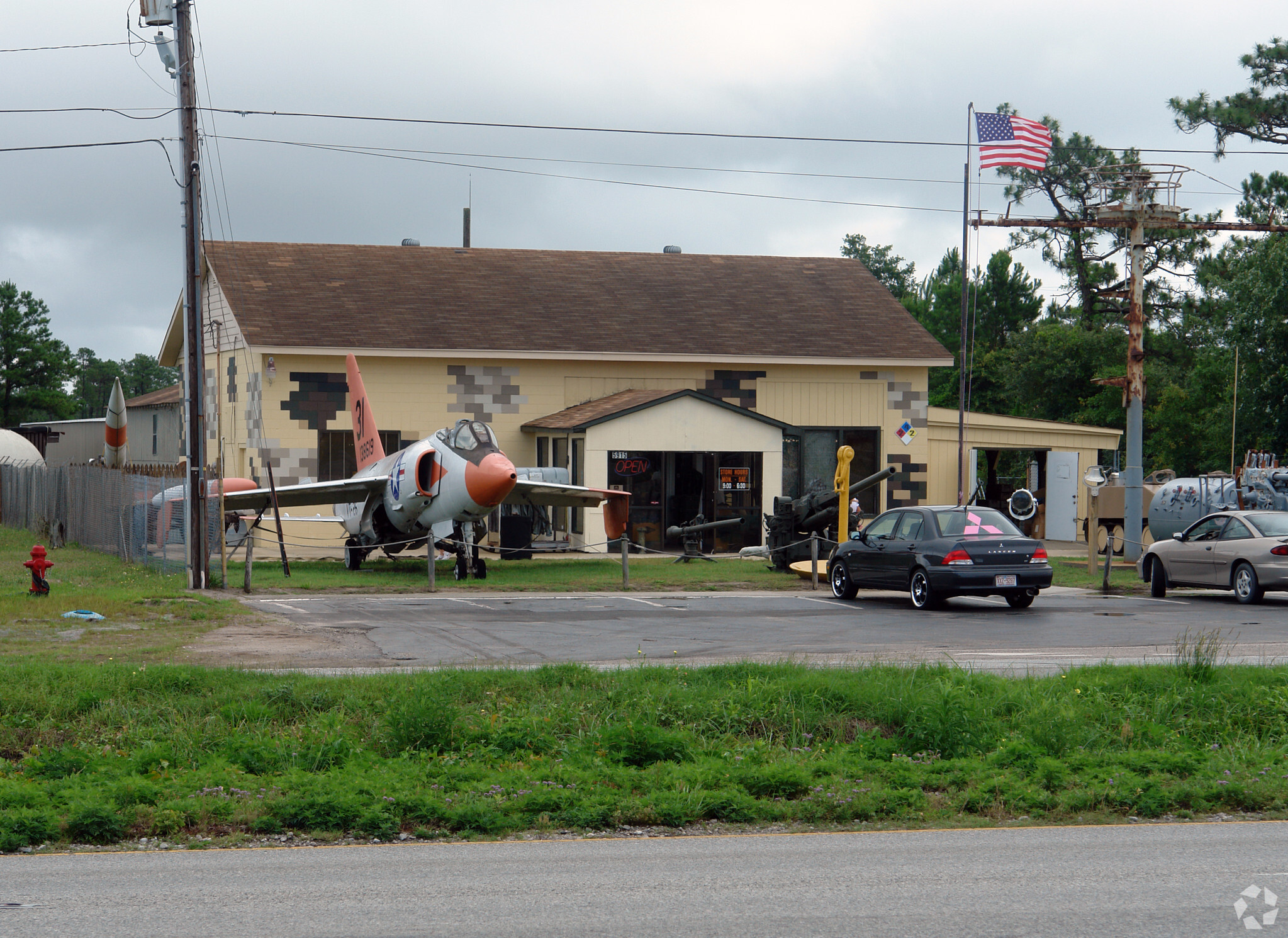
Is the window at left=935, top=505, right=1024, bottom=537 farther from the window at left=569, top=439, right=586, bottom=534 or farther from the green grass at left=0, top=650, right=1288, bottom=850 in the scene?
the window at left=569, top=439, right=586, bottom=534

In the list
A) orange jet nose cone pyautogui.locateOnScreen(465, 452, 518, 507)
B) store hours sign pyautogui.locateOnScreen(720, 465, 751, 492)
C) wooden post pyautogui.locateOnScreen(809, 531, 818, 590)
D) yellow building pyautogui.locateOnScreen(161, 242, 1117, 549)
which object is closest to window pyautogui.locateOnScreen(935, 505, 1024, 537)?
wooden post pyautogui.locateOnScreen(809, 531, 818, 590)

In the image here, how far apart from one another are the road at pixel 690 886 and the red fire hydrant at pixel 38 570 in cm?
1202

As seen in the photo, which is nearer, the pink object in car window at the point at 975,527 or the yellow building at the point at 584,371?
the pink object in car window at the point at 975,527

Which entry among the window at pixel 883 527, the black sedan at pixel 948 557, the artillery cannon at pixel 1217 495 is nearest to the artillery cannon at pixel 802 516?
the window at pixel 883 527

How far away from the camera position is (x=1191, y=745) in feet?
31.1

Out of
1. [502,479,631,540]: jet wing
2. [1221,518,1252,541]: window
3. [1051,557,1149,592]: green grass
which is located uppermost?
[502,479,631,540]: jet wing

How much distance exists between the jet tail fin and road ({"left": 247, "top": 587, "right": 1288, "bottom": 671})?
718cm

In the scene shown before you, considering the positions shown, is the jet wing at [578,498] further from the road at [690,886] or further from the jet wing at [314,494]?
the road at [690,886]

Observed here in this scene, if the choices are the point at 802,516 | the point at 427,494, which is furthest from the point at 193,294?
the point at 802,516

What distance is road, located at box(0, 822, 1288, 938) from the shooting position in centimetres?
579

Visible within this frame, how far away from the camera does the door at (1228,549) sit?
20.1 metres

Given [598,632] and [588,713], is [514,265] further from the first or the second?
[588,713]

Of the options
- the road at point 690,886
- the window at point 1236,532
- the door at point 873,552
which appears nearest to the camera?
the road at point 690,886

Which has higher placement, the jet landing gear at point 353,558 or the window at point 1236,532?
the window at point 1236,532
